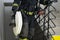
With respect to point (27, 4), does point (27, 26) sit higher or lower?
lower

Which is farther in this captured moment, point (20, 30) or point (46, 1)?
point (46, 1)

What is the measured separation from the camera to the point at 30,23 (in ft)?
2.62

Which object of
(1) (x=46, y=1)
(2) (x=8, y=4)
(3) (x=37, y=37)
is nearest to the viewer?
(1) (x=46, y=1)

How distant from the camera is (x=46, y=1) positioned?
0.90 meters

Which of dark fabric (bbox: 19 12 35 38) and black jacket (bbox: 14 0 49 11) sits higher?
black jacket (bbox: 14 0 49 11)

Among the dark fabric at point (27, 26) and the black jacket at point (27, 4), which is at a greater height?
the black jacket at point (27, 4)

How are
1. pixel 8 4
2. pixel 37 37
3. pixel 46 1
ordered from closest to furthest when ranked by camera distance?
pixel 46 1 < pixel 37 37 < pixel 8 4

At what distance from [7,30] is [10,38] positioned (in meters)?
0.10

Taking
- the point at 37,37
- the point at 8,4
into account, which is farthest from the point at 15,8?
the point at 8,4

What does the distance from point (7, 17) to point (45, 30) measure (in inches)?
19.3

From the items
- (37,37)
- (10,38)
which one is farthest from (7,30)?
(37,37)

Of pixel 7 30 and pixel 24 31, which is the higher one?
pixel 24 31

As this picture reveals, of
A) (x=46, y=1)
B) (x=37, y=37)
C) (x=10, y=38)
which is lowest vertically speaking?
(x=10, y=38)

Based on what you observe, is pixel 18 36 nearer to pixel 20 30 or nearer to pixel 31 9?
pixel 20 30
